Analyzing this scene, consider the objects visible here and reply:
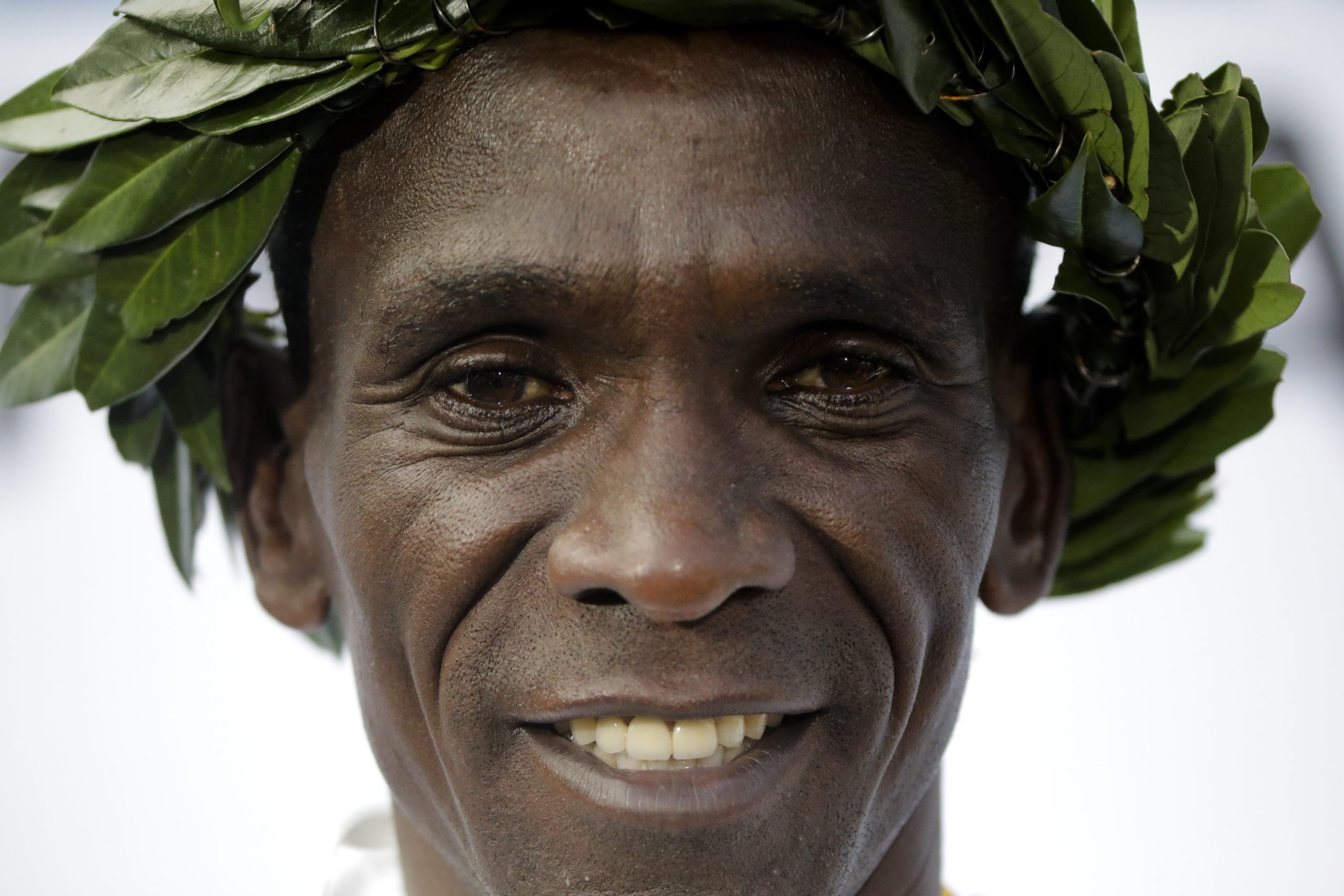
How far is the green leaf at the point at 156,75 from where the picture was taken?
5.17 ft

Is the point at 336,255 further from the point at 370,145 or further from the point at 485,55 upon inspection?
the point at 485,55

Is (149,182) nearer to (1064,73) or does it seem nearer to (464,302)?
(464,302)

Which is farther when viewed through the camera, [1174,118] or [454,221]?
[1174,118]

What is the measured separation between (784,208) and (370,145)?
44 cm

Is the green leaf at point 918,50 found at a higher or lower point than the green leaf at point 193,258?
higher

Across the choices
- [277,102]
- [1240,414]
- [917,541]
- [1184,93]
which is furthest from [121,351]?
[1240,414]

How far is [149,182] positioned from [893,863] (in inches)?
44.0

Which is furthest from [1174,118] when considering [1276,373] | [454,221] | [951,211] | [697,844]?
[697,844]

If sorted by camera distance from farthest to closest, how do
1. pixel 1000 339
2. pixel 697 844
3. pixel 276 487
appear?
pixel 276 487, pixel 1000 339, pixel 697 844

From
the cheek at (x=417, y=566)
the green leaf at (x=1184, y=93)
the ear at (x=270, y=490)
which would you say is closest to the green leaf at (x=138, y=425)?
the ear at (x=270, y=490)

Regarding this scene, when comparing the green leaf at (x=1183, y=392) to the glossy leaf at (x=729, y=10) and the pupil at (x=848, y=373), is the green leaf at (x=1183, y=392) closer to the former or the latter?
the pupil at (x=848, y=373)

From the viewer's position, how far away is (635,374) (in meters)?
1.52

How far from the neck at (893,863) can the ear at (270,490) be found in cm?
29

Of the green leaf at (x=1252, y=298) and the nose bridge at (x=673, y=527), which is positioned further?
the green leaf at (x=1252, y=298)
